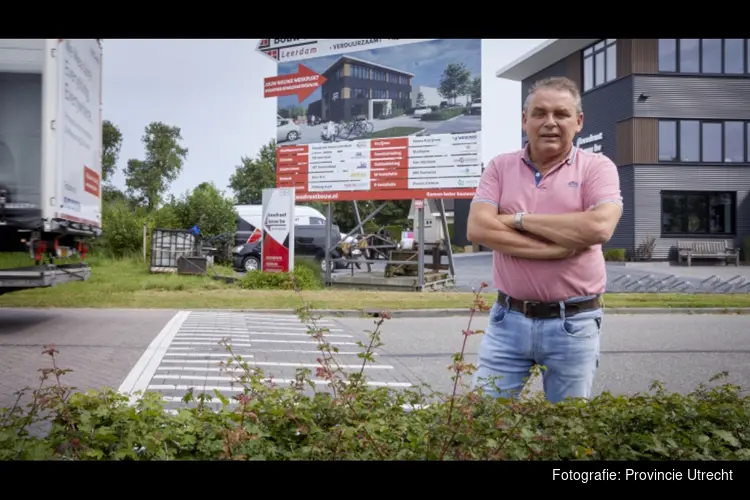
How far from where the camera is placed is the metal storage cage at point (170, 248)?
9.06 feet

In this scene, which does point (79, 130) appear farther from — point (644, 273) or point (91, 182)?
point (644, 273)

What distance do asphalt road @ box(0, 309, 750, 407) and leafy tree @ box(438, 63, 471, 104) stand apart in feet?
3.02

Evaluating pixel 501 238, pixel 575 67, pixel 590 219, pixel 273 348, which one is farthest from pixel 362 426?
pixel 575 67

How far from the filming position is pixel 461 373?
2.49 metres

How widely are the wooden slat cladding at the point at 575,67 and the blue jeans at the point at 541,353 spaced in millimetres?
814

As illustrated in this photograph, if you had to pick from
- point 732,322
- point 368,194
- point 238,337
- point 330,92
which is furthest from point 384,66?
point 732,322

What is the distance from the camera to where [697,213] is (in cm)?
272

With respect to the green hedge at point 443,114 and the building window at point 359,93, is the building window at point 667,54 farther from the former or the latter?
the building window at point 359,93

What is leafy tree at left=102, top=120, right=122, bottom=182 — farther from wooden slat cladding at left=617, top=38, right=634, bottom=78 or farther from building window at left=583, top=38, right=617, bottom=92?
wooden slat cladding at left=617, top=38, right=634, bottom=78

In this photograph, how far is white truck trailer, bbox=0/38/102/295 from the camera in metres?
2.72

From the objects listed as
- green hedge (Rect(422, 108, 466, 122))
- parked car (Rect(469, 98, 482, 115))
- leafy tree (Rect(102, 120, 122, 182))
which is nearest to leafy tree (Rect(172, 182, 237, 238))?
leafy tree (Rect(102, 120, 122, 182))
